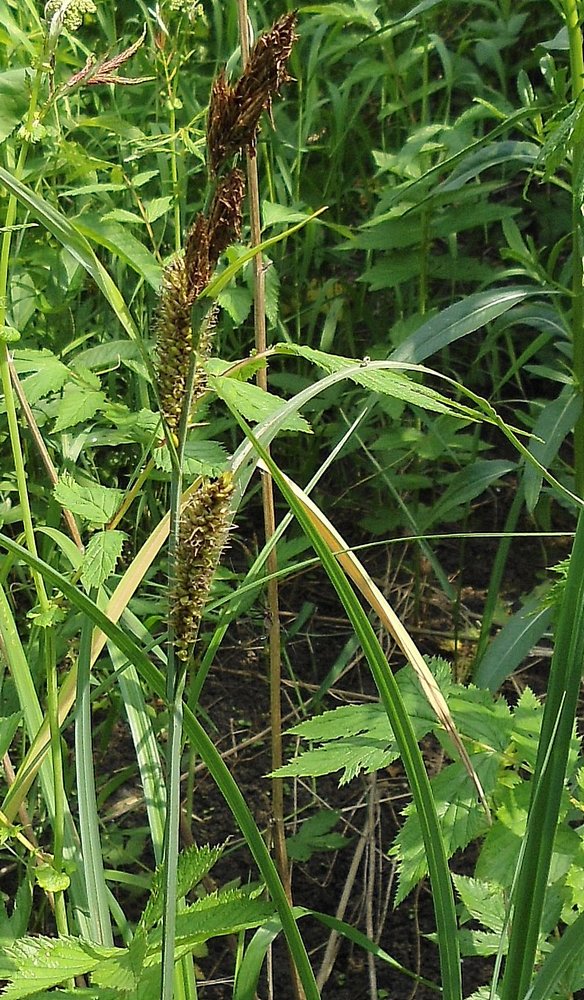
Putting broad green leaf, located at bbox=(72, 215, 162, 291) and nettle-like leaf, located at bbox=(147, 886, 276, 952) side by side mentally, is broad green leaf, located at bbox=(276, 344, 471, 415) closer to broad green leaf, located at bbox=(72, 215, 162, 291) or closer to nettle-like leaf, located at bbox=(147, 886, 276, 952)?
nettle-like leaf, located at bbox=(147, 886, 276, 952)

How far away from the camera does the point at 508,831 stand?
0.97 meters

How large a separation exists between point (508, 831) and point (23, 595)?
1133 millimetres

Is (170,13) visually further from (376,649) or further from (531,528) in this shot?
(531,528)

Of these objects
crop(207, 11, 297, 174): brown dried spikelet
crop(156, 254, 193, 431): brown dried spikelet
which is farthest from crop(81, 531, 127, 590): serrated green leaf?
crop(207, 11, 297, 174): brown dried spikelet

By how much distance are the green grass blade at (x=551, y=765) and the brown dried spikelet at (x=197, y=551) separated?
0.28m

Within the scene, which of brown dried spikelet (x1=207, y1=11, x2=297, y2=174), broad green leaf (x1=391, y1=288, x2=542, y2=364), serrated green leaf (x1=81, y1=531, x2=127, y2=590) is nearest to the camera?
brown dried spikelet (x1=207, y1=11, x2=297, y2=174)

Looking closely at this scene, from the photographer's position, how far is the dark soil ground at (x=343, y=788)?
146cm

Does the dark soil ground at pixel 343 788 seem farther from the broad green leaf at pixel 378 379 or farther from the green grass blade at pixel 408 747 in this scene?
the broad green leaf at pixel 378 379

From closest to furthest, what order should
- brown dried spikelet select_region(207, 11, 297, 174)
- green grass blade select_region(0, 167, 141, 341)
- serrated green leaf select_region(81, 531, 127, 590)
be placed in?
brown dried spikelet select_region(207, 11, 297, 174), green grass blade select_region(0, 167, 141, 341), serrated green leaf select_region(81, 531, 127, 590)

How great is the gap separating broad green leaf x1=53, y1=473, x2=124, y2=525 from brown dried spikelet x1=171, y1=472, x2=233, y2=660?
0.40m

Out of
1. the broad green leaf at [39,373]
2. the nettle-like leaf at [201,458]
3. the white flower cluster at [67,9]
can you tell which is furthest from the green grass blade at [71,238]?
the broad green leaf at [39,373]

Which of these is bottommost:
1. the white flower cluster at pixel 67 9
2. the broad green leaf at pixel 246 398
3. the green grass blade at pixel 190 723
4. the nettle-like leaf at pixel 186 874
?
the nettle-like leaf at pixel 186 874

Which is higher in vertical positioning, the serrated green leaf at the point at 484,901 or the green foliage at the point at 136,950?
the green foliage at the point at 136,950

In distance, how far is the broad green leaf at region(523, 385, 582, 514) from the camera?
1494mm
